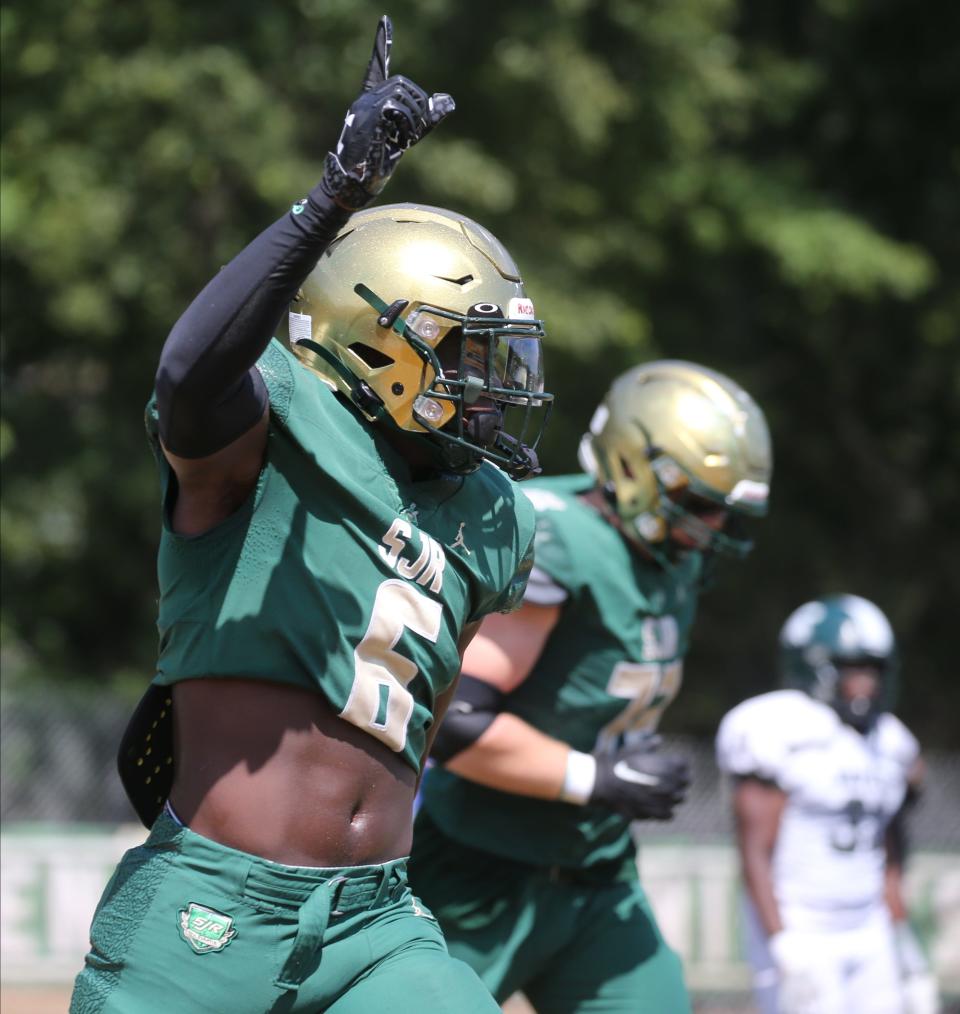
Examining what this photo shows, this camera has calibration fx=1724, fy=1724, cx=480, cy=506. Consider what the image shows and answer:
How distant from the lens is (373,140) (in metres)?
2.64

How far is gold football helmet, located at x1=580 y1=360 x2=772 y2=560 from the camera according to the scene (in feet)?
15.5

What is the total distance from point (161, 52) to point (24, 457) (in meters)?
3.18

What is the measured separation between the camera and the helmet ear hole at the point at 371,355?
3.09m

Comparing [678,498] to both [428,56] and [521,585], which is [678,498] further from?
[428,56]

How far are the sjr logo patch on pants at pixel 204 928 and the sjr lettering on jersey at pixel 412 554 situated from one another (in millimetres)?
655

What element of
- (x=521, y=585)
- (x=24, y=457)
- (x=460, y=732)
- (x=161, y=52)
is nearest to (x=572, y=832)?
(x=460, y=732)

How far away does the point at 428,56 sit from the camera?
11.7 m

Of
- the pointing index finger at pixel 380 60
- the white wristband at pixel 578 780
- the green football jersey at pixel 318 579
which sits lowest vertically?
the white wristband at pixel 578 780

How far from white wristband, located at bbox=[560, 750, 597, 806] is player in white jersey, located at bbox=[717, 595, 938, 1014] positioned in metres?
2.33

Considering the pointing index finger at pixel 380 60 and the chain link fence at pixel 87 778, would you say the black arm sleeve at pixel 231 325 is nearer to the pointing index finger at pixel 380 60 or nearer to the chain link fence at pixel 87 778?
the pointing index finger at pixel 380 60

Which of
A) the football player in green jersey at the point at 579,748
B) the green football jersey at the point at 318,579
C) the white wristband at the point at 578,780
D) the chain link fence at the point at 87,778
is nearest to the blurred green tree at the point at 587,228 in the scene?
the chain link fence at the point at 87,778

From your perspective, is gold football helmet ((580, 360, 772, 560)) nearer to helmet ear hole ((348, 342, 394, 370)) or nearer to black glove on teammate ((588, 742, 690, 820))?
black glove on teammate ((588, 742, 690, 820))

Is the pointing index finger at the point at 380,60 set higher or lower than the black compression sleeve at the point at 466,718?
higher

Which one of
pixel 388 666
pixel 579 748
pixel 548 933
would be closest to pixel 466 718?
pixel 579 748
